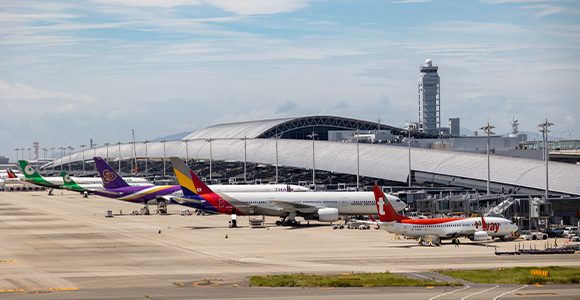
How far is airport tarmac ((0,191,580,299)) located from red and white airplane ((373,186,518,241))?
1078 mm

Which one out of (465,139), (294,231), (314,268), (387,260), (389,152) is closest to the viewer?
(314,268)

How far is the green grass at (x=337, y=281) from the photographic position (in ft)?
123

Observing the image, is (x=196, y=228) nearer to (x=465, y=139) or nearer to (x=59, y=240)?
(x=59, y=240)

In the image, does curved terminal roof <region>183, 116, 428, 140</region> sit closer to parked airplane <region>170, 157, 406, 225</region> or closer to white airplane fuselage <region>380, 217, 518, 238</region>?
parked airplane <region>170, 157, 406, 225</region>

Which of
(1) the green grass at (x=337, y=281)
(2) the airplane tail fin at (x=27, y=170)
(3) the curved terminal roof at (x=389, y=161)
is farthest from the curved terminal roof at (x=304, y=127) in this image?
(1) the green grass at (x=337, y=281)

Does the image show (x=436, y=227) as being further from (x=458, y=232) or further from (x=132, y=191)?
(x=132, y=191)

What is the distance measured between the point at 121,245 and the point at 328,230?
21388mm

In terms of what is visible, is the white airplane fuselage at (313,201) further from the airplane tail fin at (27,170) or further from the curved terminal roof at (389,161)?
the airplane tail fin at (27,170)

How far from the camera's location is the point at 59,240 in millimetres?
63406

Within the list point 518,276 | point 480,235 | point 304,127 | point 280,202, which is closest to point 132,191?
point 280,202

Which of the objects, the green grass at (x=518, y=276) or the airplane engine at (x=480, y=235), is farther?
the airplane engine at (x=480, y=235)

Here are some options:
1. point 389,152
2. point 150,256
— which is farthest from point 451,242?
point 389,152

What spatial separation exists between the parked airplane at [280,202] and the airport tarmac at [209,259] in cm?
190

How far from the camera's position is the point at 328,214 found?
73.4 m
